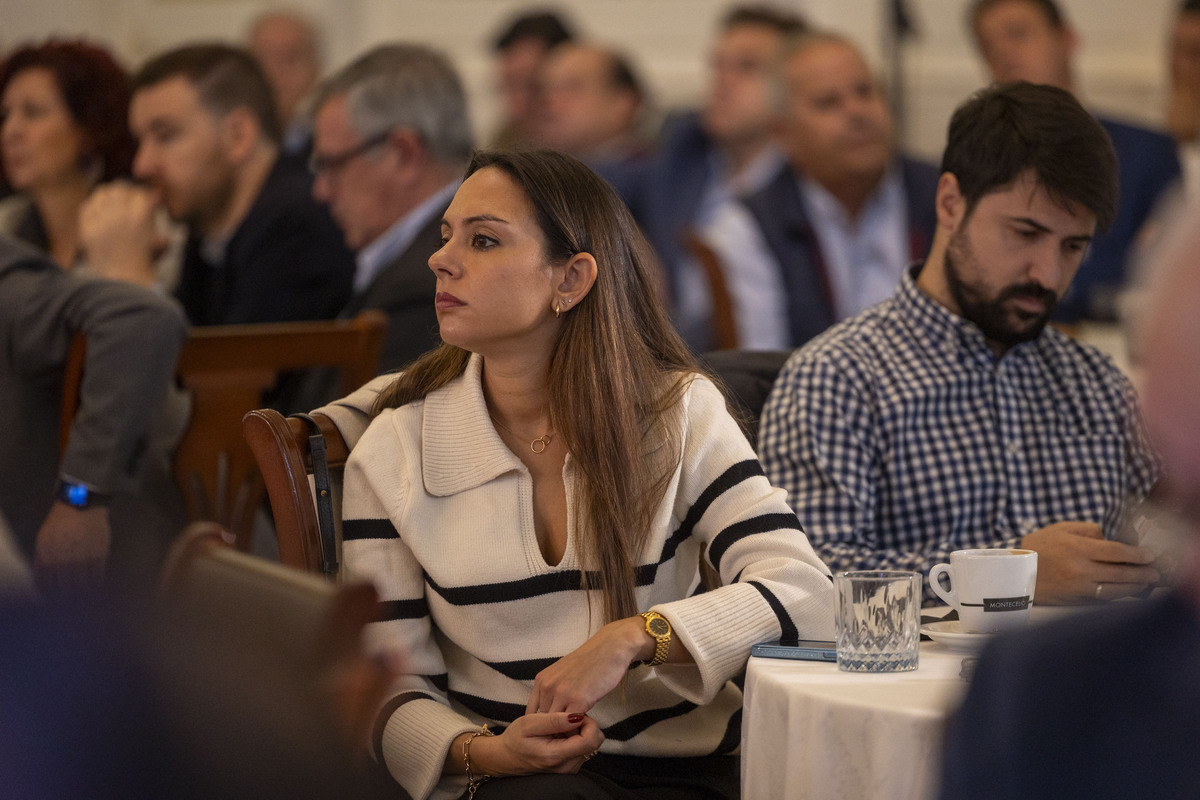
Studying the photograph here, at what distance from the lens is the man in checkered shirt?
6.09 feet

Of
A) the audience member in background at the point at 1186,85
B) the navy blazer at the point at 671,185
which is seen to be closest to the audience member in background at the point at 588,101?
the navy blazer at the point at 671,185

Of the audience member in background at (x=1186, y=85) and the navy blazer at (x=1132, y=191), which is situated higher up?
the audience member in background at (x=1186, y=85)

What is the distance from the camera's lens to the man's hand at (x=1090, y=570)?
1603 millimetres

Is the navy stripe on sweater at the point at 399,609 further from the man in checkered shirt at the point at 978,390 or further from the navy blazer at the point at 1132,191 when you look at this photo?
the navy blazer at the point at 1132,191

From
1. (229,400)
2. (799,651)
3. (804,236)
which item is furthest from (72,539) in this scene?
(804,236)

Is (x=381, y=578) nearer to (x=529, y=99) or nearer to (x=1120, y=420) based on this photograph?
(x=1120, y=420)

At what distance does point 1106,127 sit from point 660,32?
372cm

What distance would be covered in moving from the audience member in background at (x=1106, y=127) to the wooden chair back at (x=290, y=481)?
6.82 feet

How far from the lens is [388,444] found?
1.60 metres

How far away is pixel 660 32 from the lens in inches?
255

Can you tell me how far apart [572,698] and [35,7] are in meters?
5.88

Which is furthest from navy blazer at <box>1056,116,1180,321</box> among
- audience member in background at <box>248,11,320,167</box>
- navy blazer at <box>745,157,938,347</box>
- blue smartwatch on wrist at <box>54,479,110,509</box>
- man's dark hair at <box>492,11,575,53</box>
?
audience member in background at <box>248,11,320,167</box>

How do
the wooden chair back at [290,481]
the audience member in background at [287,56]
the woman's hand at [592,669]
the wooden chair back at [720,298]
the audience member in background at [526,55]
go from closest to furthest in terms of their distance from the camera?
1. the woman's hand at [592,669]
2. the wooden chair back at [290,481]
3. the wooden chair back at [720,298]
4. the audience member in background at [526,55]
5. the audience member in background at [287,56]

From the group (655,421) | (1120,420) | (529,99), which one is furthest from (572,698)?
(529,99)
